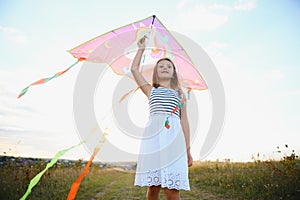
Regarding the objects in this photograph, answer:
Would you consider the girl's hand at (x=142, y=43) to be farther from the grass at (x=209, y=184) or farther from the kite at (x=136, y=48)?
the grass at (x=209, y=184)

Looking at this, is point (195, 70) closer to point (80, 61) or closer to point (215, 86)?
point (215, 86)

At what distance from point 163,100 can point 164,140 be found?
475 mm

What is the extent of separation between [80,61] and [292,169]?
4086 millimetres

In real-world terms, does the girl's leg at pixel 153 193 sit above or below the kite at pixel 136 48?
below

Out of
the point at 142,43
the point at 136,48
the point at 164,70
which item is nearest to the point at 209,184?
the point at 164,70

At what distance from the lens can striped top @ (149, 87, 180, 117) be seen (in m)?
2.97

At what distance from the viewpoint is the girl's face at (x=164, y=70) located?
321 cm

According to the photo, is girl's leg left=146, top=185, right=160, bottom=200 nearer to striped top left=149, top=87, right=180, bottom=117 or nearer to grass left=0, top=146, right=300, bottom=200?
striped top left=149, top=87, right=180, bottom=117

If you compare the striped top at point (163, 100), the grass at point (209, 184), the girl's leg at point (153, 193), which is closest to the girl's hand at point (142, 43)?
the striped top at point (163, 100)

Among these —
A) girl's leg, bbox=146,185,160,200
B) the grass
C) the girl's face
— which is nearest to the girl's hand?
the girl's face

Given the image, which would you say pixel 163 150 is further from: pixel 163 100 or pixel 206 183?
pixel 206 183

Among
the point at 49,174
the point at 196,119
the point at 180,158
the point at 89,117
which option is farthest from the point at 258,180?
the point at 49,174

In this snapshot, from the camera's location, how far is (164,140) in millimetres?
2811

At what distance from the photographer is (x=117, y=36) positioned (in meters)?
3.48
